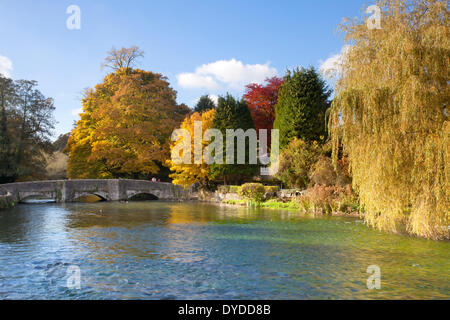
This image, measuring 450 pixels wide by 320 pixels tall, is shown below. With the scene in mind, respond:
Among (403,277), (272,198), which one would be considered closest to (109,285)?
(403,277)

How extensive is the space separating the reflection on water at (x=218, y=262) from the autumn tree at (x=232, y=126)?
19.5 m

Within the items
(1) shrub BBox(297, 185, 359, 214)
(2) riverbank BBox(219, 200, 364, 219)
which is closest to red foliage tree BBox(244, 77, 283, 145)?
(2) riverbank BBox(219, 200, 364, 219)

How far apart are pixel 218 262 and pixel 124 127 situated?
3428 cm

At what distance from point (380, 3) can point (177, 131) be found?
89.3 feet

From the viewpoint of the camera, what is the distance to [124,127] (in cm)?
4306

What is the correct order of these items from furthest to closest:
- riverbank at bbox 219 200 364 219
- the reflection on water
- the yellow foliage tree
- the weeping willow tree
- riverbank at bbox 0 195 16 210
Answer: the yellow foliage tree
riverbank at bbox 0 195 16 210
riverbank at bbox 219 200 364 219
the weeping willow tree
the reflection on water

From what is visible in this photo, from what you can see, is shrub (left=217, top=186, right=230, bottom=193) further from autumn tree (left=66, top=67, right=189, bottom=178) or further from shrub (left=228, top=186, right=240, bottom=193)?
autumn tree (left=66, top=67, right=189, bottom=178)

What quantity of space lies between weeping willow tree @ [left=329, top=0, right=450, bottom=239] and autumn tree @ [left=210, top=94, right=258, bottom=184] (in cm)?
2381

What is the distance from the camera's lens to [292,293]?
8438mm

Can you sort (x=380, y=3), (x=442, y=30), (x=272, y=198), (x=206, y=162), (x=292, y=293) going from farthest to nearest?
(x=206, y=162) < (x=272, y=198) < (x=380, y=3) < (x=442, y=30) < (x=292, y=293)

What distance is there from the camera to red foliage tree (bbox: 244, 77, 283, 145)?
162 feet

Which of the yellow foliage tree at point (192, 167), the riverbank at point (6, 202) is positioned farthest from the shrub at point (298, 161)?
the riverbank at point (6, 202)

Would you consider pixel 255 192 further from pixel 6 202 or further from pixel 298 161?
pixel 6 202
